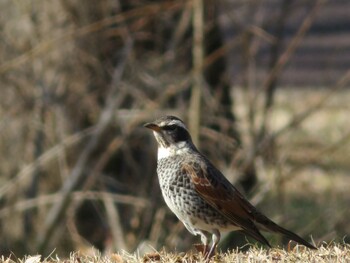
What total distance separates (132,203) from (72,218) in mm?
1294

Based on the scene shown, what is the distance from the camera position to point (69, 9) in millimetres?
10703

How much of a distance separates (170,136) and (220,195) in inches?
25.3

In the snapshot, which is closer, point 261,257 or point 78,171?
point 261,257

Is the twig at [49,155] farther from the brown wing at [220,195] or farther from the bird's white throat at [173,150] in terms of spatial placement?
the brown wing at [220,195]

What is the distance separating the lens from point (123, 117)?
33.3 ft

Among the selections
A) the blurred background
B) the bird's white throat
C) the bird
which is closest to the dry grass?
the bird

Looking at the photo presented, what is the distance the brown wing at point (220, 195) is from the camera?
23.1ft

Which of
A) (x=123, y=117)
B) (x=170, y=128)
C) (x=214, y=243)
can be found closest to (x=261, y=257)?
(x=214, y=243)

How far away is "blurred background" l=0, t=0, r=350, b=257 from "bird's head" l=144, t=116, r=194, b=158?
2.03 m

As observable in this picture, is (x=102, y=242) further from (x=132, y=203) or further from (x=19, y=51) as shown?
(x=19, y=51)

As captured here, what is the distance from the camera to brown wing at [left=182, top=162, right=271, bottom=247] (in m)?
7.05

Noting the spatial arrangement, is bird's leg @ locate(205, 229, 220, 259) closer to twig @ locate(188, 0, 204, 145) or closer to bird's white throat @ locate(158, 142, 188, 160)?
bird's white throat @ locate(158, 142, 188, 160)

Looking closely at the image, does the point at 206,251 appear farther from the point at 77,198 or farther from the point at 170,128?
the point at 77,198

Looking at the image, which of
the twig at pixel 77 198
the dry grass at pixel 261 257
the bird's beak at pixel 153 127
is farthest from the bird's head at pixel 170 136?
the twig at pixel 77 198
